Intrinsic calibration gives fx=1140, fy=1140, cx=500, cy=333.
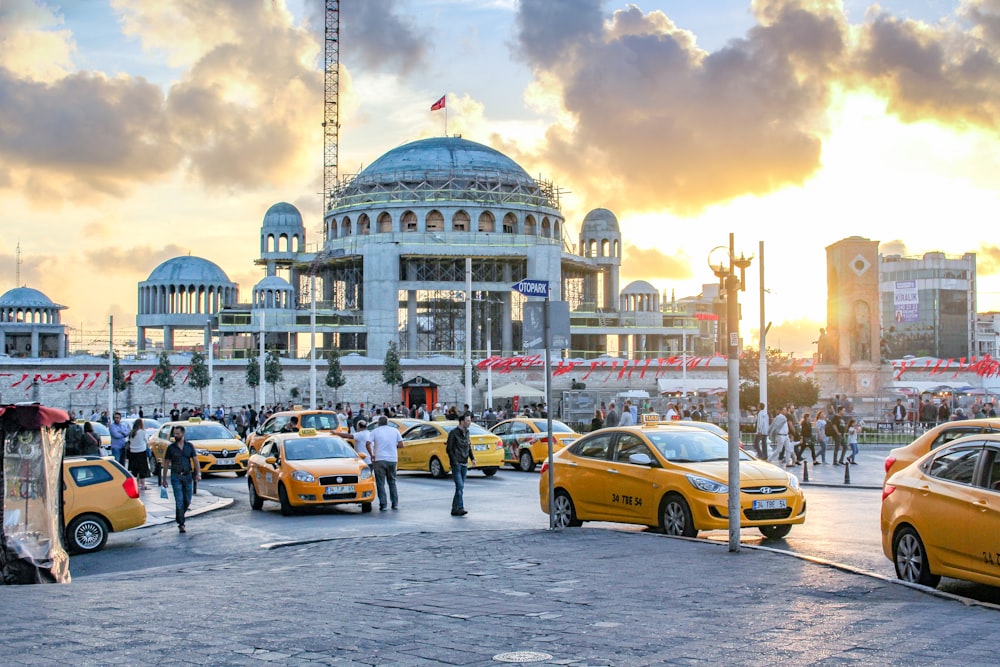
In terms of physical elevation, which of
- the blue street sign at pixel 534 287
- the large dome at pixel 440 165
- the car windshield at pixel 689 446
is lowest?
the car windshield at pixel 689 446

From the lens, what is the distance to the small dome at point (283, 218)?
354 ft

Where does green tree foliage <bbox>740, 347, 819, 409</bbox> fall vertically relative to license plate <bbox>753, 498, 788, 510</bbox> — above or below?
above

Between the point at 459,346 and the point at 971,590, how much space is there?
289 ft

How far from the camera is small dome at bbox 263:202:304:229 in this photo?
108m

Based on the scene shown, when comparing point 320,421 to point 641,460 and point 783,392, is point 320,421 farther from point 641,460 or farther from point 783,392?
point 783,392

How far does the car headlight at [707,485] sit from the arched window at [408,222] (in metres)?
87.0

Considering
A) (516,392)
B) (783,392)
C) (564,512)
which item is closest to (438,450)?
(564,512)

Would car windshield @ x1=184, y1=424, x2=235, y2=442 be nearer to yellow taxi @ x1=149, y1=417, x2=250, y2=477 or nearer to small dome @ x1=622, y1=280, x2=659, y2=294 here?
yellow taxi @ x1=149, y1=417, x2=250, y2=477

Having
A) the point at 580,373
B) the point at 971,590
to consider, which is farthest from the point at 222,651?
the point at 580,373

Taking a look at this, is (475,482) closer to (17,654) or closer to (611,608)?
(611,608)

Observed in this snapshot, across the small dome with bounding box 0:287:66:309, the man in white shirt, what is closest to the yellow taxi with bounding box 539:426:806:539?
the man in white shirt

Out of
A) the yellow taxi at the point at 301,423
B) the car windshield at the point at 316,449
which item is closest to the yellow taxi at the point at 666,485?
the car windshield at the point at 316,449

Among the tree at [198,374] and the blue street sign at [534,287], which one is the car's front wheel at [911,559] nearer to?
the blue street sign at [534,287]

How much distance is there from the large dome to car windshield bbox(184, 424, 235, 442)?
7165 centimetres
